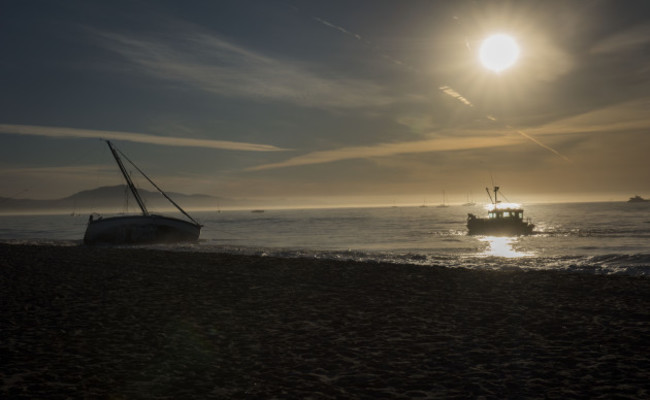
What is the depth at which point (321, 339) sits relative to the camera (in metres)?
9.95

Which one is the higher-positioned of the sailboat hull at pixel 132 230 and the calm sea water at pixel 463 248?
the sailboat hull at pixel 132 230

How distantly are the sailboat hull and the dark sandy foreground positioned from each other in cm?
3770

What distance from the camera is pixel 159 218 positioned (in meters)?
58.1

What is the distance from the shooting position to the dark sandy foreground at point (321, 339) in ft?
22.9

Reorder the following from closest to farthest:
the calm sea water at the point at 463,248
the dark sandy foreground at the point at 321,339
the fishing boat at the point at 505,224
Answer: the dark sandy foreground at the point at 321,339 < the calm sea water at the point at 463,248 < the fishing boat at the point at 505,224

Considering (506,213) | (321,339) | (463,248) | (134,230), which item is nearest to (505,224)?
(506,213)

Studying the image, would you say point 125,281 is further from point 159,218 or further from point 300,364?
point 159,218

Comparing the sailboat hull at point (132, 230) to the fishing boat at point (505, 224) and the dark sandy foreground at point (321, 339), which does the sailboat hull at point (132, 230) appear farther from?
the fishing boat at point (505, 224)

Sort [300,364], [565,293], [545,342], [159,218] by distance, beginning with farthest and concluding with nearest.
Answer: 1. [159,218]
2. [565,293]
3. [545,342]
4. [300,364]

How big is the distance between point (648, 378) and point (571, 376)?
1103 millimetres

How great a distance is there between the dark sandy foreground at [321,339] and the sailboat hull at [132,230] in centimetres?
3770

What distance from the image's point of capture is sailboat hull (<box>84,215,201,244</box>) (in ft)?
180


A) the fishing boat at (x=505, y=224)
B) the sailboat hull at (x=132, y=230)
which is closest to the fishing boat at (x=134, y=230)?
the sailboat hull at (x=132, y=230)

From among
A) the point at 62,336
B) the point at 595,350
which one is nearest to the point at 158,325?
the point at 62,336
